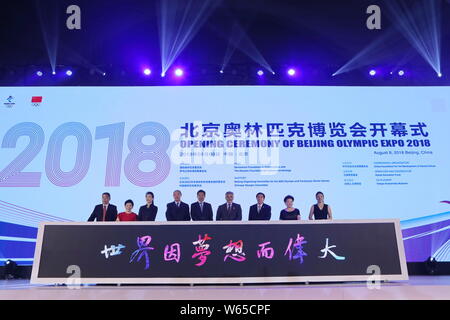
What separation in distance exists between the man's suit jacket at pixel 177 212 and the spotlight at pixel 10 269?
6.65 feet

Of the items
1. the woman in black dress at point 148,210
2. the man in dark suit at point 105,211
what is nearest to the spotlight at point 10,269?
the man in dark suit at point 105,211

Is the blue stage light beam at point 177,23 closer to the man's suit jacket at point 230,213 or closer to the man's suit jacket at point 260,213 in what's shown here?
the man's suit jacket at point 230,213

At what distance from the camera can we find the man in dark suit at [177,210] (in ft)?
15.3

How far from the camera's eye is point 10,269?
15.8ft

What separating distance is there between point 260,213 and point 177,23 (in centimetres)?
291

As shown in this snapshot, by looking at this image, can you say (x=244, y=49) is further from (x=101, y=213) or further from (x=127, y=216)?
(x=101, y=213)

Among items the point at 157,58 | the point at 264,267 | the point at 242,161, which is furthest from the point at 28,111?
the point at 264,267

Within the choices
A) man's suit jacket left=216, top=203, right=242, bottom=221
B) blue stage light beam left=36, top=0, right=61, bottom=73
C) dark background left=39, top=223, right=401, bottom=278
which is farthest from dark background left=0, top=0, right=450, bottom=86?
Result: dark background left=39, top=223, right=401, bottom=278

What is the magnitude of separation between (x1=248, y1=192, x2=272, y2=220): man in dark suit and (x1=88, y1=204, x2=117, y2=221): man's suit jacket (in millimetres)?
1648

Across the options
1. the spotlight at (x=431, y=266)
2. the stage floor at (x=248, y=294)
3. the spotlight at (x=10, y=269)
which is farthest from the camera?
the spotlight at (x=431, y=266)

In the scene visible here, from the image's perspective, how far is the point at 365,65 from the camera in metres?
5.67

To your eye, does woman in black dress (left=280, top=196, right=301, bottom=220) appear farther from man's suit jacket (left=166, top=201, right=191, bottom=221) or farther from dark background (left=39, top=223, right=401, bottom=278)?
dark background (left=39, top=223, right=401, bottom=278)

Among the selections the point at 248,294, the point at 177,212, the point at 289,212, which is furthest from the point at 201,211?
the point at 248,294

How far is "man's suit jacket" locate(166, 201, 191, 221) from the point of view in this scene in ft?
15.3
